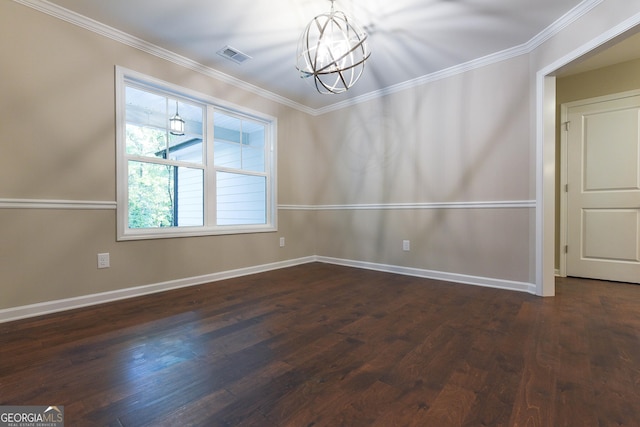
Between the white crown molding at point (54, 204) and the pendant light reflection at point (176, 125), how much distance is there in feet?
3.04

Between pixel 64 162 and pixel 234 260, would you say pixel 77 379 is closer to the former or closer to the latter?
pixel 64 162

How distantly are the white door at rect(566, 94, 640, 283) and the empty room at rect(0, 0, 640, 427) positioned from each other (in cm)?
2

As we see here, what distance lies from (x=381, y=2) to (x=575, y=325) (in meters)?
2.65

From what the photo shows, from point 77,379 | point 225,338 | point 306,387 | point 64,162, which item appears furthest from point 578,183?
point 64,162

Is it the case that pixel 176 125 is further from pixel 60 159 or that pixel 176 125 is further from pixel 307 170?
pixel 307 170

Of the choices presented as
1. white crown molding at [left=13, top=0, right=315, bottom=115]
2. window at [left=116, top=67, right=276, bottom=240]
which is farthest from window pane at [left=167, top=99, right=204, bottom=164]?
white crown molding at [left=13, top=0, right=315, bottom=115]

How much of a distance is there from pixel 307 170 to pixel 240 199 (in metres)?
1.18

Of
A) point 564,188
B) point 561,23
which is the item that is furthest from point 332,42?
point 564,188

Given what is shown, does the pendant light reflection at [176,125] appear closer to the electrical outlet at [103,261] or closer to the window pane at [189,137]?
→ the window pane at [189,137]

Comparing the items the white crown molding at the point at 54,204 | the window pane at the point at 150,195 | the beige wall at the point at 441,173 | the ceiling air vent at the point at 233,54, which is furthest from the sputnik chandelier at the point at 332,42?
the white crown molding at the point at 54,204

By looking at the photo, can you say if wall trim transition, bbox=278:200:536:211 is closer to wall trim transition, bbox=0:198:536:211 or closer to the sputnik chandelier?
wall trim transition, bbox=0:198:536:211

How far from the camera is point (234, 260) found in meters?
3.27

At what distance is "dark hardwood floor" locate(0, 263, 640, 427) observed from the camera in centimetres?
104

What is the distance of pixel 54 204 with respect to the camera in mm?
2100
